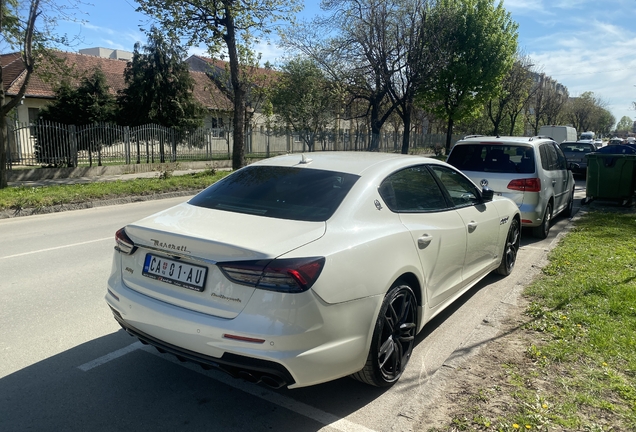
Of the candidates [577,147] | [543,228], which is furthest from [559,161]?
[577,147]

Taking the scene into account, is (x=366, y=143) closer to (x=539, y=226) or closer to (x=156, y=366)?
(x=539, y=226)

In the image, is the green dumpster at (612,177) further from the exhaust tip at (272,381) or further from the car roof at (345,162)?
the exhaust tip at (272,381)

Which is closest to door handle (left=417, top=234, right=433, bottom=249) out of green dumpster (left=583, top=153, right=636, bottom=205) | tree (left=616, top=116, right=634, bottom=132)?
green dumpster (left=583, top=153, right=636, bottom=205)

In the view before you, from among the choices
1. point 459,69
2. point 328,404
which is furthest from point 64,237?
point 459,69

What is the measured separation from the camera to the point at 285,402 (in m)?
3.32

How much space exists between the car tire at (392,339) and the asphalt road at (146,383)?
15 centimetres

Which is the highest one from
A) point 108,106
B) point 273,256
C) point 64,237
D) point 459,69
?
point 459,69

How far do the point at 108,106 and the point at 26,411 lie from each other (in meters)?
23.4

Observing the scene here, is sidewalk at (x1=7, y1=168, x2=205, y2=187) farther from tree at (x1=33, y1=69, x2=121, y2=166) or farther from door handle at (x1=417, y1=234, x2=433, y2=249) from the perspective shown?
door handle at (x1=417, y1=234, x2=433, y2=249)

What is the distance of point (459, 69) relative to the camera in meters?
30.3

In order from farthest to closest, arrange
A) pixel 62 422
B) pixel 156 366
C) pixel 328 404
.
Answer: pixel 156 366 → pixel 328 404 → pixel 62 422

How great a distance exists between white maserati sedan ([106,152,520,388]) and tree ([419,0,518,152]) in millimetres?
26617

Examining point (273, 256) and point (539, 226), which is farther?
point (539, 226)

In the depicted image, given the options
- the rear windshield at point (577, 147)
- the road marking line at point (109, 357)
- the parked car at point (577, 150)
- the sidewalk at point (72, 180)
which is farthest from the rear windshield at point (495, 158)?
the rear windshield at point (577, 147)
